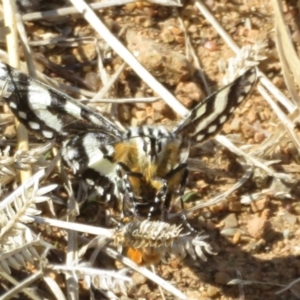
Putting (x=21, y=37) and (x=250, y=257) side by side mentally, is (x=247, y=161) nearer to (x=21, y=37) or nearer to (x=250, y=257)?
(x=250, y=257)

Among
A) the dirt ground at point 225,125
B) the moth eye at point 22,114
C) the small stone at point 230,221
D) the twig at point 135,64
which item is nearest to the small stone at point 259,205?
the dirt ground at point 225,125

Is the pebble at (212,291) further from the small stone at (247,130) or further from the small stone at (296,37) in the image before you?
the small stone at (296,37)

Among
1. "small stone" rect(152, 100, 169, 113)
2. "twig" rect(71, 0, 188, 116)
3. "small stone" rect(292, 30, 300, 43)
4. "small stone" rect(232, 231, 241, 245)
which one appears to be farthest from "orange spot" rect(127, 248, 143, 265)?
"small stone" rect(292, 30, 300, 43)

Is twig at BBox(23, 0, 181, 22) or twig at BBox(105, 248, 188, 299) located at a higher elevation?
twig at BBox(23, 0, 181, 22)

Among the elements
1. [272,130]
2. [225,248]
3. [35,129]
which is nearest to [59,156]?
[35,129]

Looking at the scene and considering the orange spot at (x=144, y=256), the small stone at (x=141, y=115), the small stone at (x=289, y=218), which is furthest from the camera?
the small stone at (x=141, y=115)

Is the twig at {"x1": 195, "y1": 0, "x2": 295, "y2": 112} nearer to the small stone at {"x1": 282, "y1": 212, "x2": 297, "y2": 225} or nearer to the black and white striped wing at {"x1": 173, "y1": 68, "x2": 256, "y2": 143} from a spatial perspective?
the small stone at {"x1": 282, "y1": 212, "x2": 297, "y2": 225}

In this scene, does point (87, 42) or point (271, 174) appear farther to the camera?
point (87, 42)
